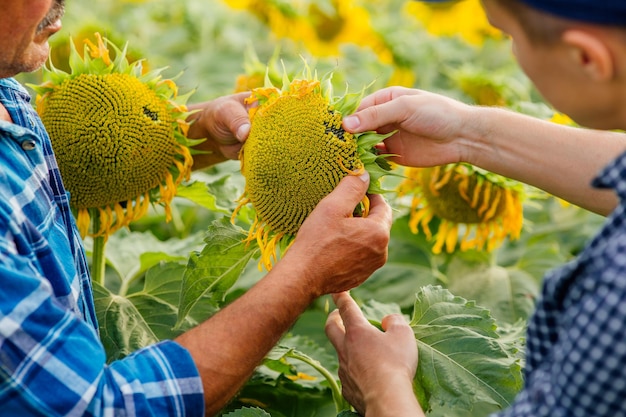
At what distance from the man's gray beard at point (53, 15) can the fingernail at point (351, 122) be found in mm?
536

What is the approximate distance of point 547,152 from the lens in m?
1.85

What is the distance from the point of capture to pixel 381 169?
1685 mm

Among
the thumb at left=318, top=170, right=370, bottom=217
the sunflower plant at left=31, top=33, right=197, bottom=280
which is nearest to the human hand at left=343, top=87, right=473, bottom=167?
the thumb at left=318, top=170, right=370, bottom=217

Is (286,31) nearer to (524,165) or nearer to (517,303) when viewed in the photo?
(517,303)

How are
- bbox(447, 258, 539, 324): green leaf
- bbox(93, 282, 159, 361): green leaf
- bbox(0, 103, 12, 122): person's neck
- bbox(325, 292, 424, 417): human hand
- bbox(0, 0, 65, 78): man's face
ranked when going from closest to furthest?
bbox(0, 0, 65, 78): man's face
bbox(325, 292, 424, 417): human hand
bbox(0, 103, 12, 122): person's neck
bbox(93, 282, 159, 361): green leaf
bbox(447, 258, 539, 324): green leaf

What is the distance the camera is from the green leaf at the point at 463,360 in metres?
1.73

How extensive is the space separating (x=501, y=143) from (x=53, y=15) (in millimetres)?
914

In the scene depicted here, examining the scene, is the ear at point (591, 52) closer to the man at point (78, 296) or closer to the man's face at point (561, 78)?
the man's face at point (561, 78)

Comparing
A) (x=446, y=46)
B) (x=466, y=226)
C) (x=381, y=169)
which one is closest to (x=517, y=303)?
(x=466, y=226)

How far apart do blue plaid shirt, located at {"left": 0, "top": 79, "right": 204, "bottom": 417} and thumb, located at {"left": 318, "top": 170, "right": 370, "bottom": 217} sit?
358mm

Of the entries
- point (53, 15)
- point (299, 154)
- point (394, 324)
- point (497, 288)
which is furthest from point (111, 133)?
point (497, 288)

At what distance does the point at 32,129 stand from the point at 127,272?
2.28 ft

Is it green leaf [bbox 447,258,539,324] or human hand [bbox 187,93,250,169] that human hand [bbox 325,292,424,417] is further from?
green leaf [bbox 447,258,539,324]

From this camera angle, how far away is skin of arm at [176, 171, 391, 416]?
1.50 m
